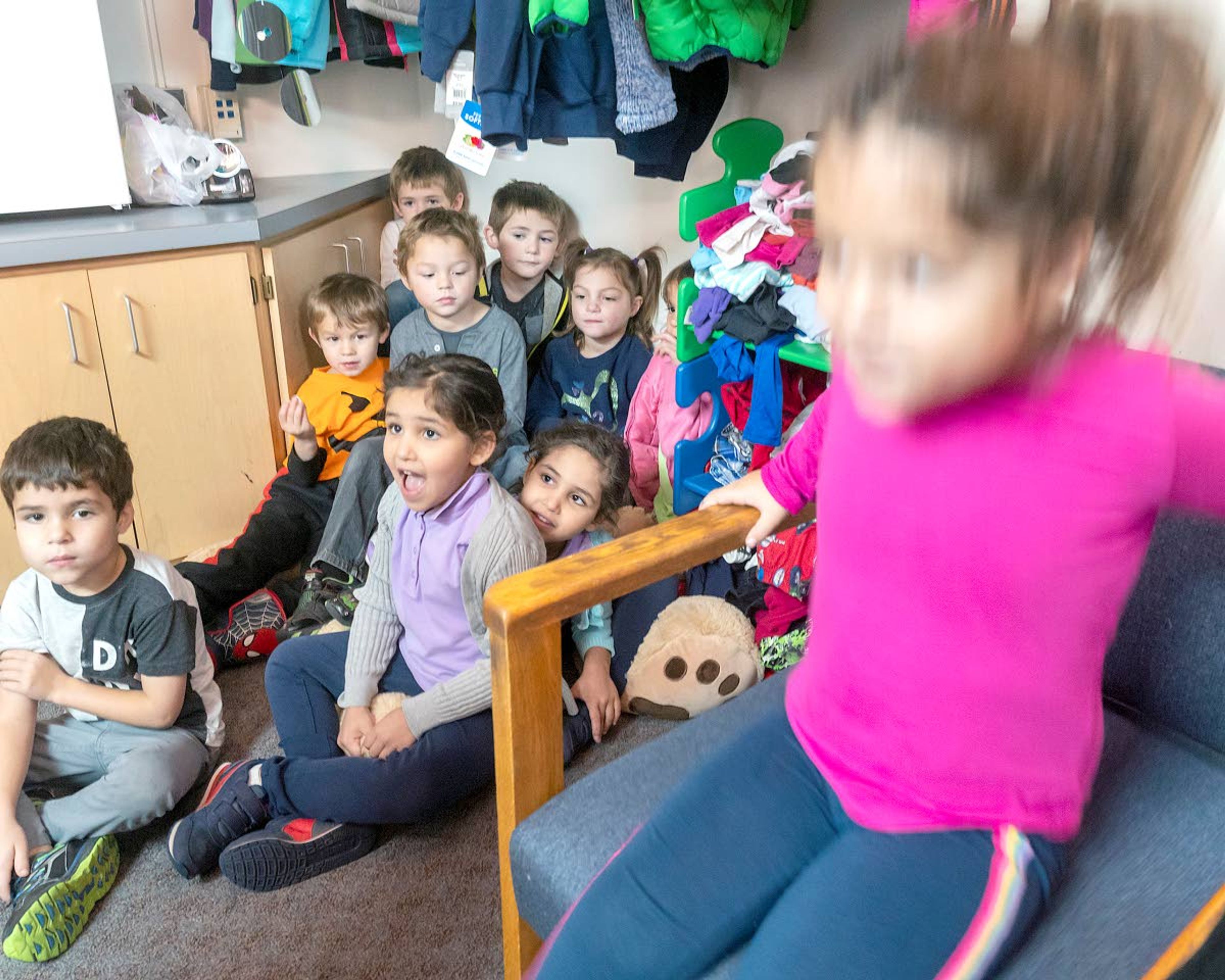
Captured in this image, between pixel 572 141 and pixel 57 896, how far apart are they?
6.76ft

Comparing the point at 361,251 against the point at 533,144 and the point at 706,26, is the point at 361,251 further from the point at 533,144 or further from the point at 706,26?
the point at 706,26

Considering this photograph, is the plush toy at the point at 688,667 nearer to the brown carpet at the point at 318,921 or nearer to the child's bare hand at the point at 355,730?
the brown carpet at the point at 318,921

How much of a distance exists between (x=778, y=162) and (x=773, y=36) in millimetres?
209

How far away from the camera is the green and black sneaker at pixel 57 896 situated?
1242 millimetres

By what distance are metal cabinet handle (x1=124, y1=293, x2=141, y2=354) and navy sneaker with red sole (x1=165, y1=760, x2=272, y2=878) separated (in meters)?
1.05

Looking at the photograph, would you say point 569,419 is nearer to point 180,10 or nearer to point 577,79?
point 577,79

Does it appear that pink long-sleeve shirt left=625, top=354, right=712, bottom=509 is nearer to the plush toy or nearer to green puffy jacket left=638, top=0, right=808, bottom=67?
the plush toy

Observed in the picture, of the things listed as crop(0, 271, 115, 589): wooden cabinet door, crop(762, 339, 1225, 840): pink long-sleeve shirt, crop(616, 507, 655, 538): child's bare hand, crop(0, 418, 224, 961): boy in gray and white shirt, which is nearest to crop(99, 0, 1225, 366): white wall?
crop(762, 339, 1225, 840): pink long-sleeve shirt

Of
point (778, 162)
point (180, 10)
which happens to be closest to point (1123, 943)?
point (778, 162)

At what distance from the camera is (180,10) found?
2666 mm

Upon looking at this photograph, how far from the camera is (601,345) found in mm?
2361

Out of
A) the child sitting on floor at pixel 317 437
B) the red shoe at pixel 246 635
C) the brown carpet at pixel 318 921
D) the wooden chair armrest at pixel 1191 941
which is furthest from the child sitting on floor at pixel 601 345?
the wooden chair armrest at pixel 1191 941

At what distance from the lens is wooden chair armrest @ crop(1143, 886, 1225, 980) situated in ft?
2.14

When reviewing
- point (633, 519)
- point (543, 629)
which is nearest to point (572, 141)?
point (633, 519)
